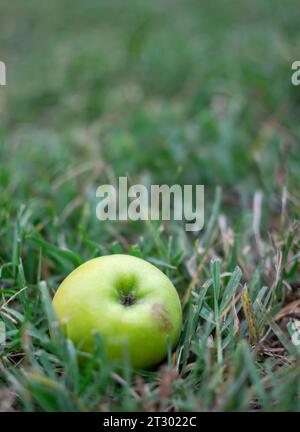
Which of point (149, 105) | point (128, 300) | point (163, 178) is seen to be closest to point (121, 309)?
point (128, 300)

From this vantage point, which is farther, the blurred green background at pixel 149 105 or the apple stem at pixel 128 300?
the blurred green background at pixel 149 105

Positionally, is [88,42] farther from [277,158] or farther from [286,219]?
[286,219]

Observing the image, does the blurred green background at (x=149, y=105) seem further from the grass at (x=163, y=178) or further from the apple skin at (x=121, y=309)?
the apple skin at (x=121, y=309)

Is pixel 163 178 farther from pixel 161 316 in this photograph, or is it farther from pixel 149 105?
pixel 161 316

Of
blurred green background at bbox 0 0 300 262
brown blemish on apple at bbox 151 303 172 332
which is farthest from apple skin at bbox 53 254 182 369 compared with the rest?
blurred green background at bbox 0 0 300 262

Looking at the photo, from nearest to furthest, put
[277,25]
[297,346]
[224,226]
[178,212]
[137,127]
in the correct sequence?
[297,346], [224,226], [178,212], [137,127], [277,25]

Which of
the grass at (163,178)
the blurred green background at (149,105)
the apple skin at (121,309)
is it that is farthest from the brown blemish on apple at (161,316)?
the blurred green background at (149,105)
